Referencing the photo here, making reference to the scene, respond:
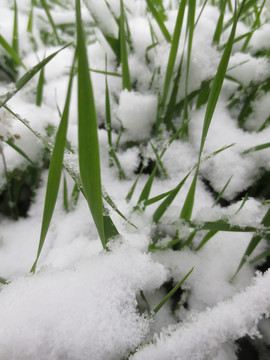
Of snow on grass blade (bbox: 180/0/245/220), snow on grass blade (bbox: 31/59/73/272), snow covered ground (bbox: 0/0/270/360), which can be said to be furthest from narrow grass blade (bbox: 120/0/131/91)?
snow on grass blade (bbox: 31/59/73/272)

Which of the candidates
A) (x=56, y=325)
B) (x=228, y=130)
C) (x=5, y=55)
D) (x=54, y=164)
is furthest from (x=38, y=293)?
(x=5, y=55)

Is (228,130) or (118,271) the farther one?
(228,130)

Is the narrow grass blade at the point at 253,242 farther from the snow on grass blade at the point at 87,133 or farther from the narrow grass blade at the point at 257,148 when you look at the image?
the snow on grass blade at the point at 87,133

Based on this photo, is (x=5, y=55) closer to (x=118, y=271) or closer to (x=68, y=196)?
(x=68, y=196)

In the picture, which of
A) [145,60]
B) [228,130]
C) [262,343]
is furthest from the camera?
[145,60]

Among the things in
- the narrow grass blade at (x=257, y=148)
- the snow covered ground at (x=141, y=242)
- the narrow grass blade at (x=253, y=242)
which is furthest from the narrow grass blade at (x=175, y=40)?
the narrow grass blade at (x=253, y=242)

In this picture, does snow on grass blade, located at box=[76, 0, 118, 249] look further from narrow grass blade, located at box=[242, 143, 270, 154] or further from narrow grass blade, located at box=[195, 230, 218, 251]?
narrow grass blade, located at box=[242, 143, 270, 154]

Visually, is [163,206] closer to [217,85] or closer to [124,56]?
[217,85]
